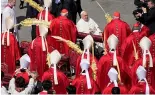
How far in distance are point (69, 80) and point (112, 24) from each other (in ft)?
7.32

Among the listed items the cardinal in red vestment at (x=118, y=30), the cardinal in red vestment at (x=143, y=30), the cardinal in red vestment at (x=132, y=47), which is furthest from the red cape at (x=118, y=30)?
the cardinal in red vestment at (x=143, y=30)

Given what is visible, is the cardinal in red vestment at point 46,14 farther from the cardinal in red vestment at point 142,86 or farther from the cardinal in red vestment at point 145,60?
the cardinal in red vestment at point 142,86

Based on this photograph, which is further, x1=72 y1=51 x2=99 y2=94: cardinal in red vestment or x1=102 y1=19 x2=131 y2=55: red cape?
x1=102 y1=19 x2=131 y2=55: red cape

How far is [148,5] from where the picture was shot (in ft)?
51.0

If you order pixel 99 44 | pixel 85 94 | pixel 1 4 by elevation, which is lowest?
pixel 85 94

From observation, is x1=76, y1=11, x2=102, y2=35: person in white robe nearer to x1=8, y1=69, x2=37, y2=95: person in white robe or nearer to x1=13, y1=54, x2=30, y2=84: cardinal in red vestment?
x1=13, y1=54, x2=30, y2=84: cardinal in red vestment

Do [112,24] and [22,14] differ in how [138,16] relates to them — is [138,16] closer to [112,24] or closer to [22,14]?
[112,24]

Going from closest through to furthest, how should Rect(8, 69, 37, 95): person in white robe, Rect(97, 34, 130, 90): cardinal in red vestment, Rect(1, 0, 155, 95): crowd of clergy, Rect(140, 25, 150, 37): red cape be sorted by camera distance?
Rect(8, 69, 37, 95): person in white robe
Rect(1, 0, 155, 95): crowd of clergy
Rect(97, 34, 130, 90): cardinal in red vestment
Rect(140, 25, 150, 37): red cape

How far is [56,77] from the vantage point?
13.2m

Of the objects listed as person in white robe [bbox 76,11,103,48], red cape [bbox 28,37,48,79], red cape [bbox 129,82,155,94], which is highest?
person in white robe [bbox 76,11,103,48]

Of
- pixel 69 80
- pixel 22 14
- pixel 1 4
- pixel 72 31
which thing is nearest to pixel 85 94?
pixel 69 80

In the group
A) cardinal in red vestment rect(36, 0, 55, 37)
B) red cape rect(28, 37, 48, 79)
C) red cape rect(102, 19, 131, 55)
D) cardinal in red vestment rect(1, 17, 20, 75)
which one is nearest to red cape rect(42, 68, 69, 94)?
red cape rect(28, 37, 48, 79)

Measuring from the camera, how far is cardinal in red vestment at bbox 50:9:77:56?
15.8 meters

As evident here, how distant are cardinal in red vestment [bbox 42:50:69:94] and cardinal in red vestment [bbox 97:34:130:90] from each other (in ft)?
3.10
